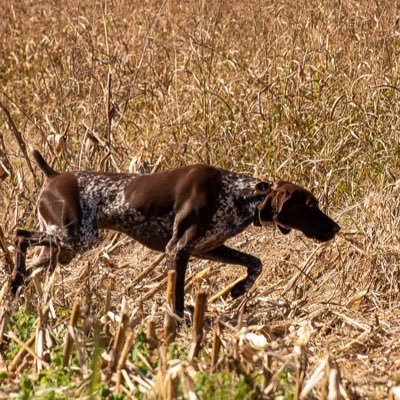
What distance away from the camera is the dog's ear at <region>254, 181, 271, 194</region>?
6973 millimetres

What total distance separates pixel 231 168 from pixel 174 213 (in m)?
1.67

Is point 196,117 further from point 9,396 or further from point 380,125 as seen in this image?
point 9,396

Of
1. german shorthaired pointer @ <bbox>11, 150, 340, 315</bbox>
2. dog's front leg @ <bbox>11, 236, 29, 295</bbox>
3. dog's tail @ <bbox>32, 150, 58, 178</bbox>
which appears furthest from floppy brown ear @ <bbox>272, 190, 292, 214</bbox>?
dog's front leg @ <bbox>11, 236, 29, 295</bbox>

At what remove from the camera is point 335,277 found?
7441 millimetres

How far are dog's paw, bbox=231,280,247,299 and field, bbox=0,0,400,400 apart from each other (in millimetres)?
44

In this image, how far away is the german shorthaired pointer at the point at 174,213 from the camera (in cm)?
697

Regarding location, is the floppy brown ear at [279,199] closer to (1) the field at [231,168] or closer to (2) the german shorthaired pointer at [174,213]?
(2) the german shorthaired pointer at [174,213]

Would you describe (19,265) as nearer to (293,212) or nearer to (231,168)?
(293,212)

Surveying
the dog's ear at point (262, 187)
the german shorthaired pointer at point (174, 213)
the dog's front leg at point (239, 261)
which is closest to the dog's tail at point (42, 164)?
the german shorthaired pointer at point (174, 213)

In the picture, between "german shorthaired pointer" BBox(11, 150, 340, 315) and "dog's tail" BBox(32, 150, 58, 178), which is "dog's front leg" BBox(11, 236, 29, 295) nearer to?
"german shorthaired pointer" BBox(11, 150, 340, 315)

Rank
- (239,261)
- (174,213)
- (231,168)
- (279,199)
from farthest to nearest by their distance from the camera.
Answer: (231,168) → (239,261) → (174,213) → (279,199)

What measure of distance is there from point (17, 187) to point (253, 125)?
71.6 inches

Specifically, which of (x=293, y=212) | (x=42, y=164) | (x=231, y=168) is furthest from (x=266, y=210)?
(x=231, y=168)

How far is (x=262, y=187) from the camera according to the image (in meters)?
6.98
